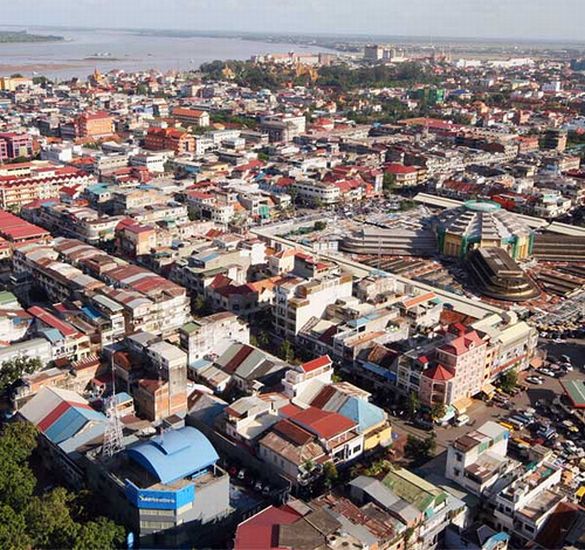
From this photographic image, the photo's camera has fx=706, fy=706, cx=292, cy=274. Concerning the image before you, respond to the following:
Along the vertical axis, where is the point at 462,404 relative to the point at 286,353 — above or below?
below

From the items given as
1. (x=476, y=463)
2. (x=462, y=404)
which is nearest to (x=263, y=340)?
(x=462, y=404)

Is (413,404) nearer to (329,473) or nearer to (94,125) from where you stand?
(329,473)

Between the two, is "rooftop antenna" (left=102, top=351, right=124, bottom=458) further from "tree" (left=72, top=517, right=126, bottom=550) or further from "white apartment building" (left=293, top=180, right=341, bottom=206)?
"white apartment building" (left=293, top=180, right=341, bottom=206)

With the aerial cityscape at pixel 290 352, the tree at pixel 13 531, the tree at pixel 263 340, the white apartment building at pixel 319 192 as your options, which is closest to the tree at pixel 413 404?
the aerial cityscape at pixel 290 352

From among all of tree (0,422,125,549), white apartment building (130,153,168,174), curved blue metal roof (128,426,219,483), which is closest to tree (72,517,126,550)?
tree (0,422,125,549)

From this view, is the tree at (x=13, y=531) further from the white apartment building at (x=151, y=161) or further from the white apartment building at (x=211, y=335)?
the white apartment building at (x=151, y=161)

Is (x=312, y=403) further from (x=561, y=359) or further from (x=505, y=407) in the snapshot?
(x=561, y=359)
